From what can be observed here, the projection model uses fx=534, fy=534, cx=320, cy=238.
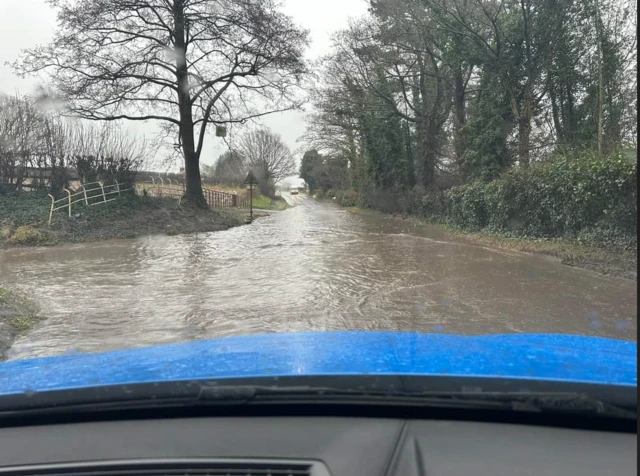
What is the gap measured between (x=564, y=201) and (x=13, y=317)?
12875 millimetres

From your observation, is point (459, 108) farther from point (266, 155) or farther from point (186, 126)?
point (266, 155)

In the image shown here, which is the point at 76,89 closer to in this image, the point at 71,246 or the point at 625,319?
the point at 71,246

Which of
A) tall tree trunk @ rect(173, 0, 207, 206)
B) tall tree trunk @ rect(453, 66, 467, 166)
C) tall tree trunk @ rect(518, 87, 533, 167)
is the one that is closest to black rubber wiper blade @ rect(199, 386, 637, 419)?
tall tree trunk @ rect(518, 87, 533, 167)

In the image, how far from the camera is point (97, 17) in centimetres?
2234

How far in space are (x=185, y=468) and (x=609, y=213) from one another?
12792 mm

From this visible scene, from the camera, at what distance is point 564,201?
14.2 meters

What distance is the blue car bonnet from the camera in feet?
7.32

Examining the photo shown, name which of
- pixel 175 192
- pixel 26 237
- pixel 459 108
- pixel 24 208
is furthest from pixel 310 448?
pixel 175 192

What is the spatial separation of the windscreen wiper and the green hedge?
8.16 metres

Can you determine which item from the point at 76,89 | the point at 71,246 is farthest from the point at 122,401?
the point at 76,89

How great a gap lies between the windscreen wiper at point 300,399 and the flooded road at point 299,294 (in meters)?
4.25

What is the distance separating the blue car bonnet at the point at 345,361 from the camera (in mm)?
2232

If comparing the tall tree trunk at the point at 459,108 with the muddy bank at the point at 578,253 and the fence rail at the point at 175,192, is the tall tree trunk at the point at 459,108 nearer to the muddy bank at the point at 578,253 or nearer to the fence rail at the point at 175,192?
the muddy bank at the point at 578,253

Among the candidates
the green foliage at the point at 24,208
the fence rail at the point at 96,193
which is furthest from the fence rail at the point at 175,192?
the green foliage at the point at 24,208
